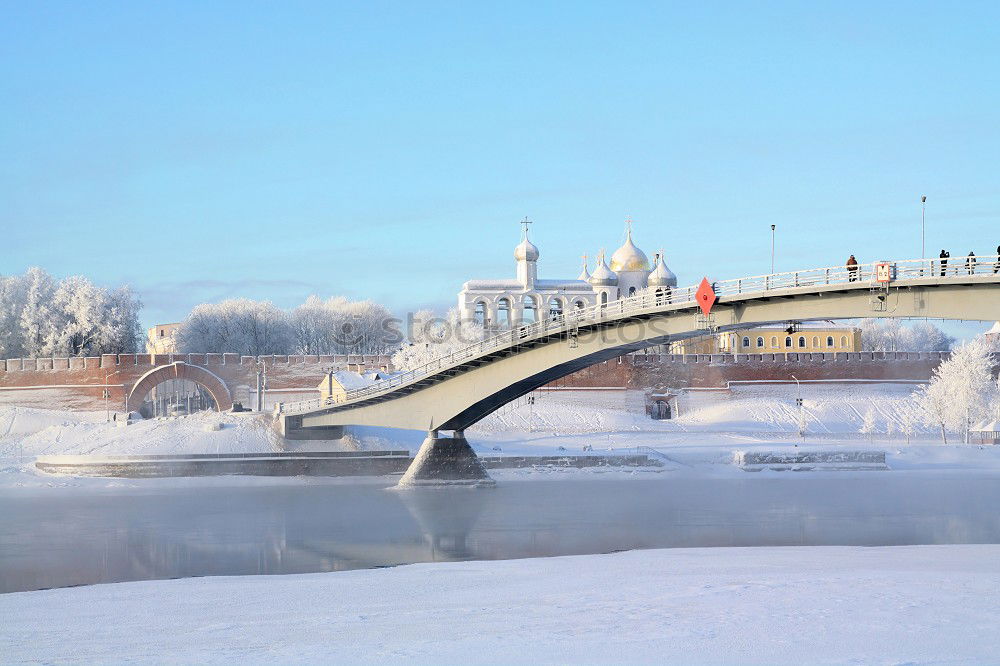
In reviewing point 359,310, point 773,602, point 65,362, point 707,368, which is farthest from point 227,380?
point 773,602

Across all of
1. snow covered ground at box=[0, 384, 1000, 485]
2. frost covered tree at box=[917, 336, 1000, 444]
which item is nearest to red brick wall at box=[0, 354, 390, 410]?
snow covered ground at box=[0, 384, 1000, 485]

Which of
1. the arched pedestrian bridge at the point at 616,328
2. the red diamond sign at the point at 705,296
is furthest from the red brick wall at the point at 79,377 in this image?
the red diamond sign at the point at 705,296

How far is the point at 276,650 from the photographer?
12.3 m

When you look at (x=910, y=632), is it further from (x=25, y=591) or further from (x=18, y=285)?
(x=18, y=285)

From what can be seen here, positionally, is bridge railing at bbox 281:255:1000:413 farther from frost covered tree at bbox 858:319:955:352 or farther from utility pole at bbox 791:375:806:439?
frost covered tree at bbox 858:319:955:352

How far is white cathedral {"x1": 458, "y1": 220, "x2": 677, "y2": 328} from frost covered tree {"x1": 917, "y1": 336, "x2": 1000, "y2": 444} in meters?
27.5

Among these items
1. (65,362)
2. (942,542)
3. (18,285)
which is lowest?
(942,542)

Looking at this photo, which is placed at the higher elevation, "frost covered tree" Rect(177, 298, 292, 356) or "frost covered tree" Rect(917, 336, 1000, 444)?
"frost covered tree" Rect(177, 298, 292, 356)

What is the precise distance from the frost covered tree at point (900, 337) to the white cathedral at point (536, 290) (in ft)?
57.9

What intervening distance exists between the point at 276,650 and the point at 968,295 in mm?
15891

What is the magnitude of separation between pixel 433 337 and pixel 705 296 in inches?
1784

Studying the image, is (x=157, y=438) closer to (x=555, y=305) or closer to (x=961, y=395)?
(x=961, y=395)

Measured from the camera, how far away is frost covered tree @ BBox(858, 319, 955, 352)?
284ft

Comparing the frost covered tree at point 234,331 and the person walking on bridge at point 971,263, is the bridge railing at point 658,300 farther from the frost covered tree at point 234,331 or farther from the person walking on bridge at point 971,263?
the frost covered tree at point 234,331
